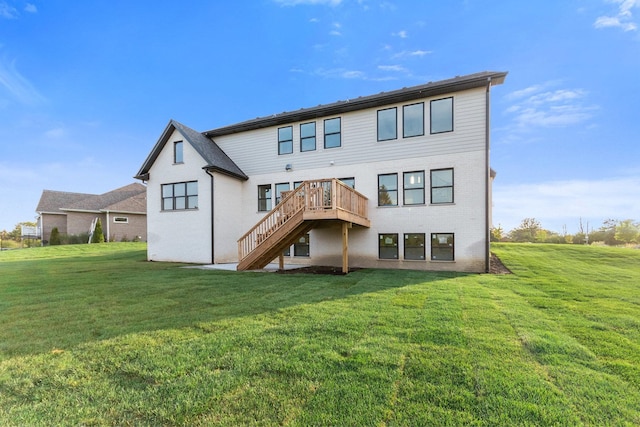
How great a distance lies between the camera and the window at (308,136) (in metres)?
14.4

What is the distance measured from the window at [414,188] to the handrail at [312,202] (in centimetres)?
222

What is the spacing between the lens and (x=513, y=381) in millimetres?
2902

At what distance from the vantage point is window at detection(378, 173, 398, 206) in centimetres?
1281

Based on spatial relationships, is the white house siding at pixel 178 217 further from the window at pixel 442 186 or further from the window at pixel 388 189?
the window at pixel 442 186

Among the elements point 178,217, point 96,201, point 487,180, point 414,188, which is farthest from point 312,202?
point 96,201

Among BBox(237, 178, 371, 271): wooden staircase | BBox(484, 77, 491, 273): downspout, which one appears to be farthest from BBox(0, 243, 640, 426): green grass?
BBox(484, 77, 491, 273): downspout

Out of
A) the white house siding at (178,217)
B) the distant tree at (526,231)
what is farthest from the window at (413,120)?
the distant tree at (526,231)

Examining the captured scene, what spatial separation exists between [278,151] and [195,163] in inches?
185

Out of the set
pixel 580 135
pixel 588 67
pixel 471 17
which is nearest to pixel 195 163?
pixel 471 17

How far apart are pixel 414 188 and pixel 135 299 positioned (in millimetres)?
11142

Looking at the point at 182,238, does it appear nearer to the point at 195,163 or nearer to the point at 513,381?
the point at 195,163

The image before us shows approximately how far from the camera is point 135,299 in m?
6.41

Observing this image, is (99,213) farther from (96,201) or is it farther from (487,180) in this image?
(487,180)

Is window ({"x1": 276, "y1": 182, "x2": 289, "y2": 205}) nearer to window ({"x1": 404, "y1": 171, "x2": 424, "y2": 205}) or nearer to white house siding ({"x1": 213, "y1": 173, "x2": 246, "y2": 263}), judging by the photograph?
white house siding ({"x1": 213, "y1": 173, "x2": 246, "y2": 263})
